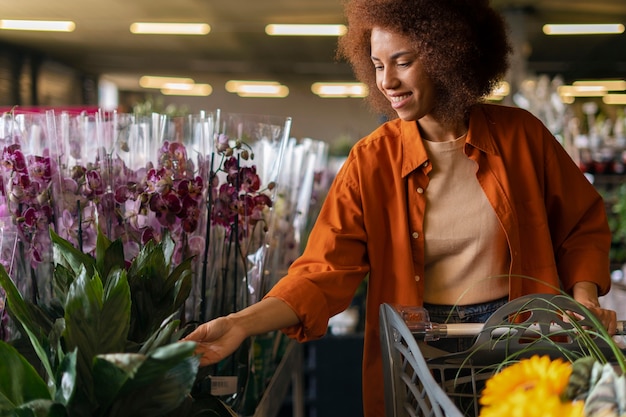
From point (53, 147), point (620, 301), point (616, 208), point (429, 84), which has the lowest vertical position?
point (620, 301)

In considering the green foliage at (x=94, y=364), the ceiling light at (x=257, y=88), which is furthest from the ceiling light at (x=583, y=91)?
the green foliage at (x=94, y=364)

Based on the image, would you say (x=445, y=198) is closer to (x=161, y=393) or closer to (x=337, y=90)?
(x=161, y=393)

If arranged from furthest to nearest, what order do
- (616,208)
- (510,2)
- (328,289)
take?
(510,2)
(616,208)
(328,289)

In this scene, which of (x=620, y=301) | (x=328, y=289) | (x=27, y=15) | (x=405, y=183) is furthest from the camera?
(x=27, y=15)

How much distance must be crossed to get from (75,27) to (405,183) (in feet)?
37.9

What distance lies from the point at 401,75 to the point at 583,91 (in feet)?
59.9

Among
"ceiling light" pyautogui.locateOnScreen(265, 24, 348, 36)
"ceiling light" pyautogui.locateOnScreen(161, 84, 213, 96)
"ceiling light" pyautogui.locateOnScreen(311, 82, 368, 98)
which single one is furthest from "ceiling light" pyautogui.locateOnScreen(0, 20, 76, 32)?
"ceiling light" pyautogui.locateOnScreen(311, 82, 368, 98)

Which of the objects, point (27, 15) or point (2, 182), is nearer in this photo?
point (2, 182)

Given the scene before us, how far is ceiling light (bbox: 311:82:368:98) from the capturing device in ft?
60.9

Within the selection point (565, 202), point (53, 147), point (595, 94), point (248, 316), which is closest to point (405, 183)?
point (565, 202)

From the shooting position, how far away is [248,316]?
1312 mm

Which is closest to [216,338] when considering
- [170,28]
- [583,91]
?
[170,28]

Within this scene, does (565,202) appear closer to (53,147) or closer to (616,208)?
(53,147)

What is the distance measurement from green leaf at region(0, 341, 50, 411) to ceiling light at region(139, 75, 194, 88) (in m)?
17.4
